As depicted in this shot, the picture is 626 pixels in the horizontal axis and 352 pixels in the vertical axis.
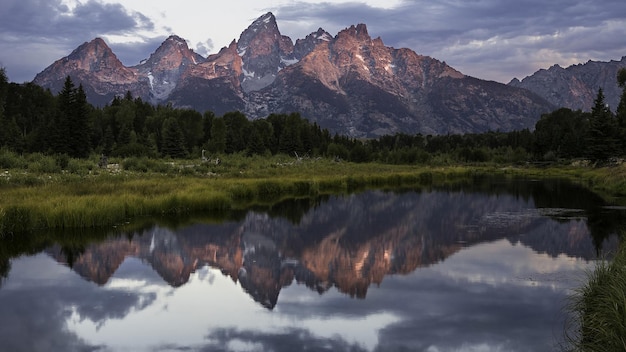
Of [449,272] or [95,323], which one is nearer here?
[95,323]

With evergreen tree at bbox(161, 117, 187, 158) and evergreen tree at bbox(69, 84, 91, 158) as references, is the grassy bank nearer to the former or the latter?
evergreen tree at bbox(69, 84, 91, 158)

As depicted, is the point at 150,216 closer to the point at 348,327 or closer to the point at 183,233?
the point at 183,233

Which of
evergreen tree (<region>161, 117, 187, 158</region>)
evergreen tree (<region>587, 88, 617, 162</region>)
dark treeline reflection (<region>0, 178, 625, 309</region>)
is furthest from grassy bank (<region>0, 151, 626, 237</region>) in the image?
evergreen tree (<region>161, 117, 187, 158</region>)

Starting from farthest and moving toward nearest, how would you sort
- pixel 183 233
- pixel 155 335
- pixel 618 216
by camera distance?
pixel 618 216 → pixel 183 233 → pixel 155 335

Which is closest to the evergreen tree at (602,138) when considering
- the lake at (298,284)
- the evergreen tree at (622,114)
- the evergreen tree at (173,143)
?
the evergreen tree at (622,114)

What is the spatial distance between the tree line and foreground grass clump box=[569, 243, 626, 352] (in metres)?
67.9

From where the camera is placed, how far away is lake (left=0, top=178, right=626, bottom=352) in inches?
522

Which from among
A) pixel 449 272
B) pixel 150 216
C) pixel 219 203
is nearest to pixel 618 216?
pixel 449 272

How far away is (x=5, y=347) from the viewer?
1228cm

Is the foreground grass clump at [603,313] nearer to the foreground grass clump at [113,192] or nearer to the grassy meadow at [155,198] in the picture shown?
the grassy meadow at [155,198]

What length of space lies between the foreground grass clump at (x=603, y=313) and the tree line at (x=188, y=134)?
6794cm

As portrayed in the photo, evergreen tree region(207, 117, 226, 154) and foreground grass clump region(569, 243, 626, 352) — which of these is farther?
evergreen tree region(207, 117, 226, 154)

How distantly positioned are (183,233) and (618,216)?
90.1ft

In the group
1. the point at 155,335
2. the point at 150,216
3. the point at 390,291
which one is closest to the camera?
the point at 155,335
